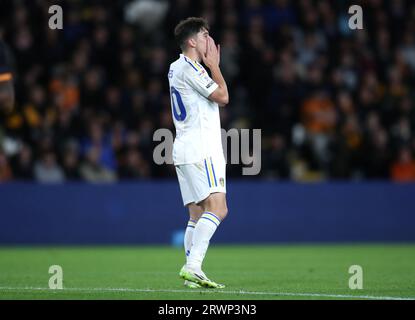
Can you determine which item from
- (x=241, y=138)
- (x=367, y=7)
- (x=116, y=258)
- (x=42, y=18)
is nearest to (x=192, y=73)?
(x=116, y=258)

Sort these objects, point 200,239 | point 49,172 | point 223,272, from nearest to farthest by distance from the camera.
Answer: point 200,239, point 223,272, point 49,172

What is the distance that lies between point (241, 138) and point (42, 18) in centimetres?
520

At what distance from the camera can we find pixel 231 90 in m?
20.0

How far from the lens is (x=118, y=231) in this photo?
61.0ft

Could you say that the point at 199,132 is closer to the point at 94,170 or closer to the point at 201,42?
the point at 201,42

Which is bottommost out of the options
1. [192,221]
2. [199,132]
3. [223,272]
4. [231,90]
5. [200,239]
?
[223,272]

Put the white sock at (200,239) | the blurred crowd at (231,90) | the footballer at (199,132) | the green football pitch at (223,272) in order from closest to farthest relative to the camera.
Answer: the green football pitch at (223,272)
the white sock at (200,239)
the footballer at (199,132)
the blurred crowd at (231,90)

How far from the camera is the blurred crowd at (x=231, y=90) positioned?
1848 centimetres

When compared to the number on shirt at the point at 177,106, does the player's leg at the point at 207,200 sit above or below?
below

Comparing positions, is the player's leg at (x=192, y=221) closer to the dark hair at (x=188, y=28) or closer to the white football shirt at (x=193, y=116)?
the white football shirt at (x=193, y=116)

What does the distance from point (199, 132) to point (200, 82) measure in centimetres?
52

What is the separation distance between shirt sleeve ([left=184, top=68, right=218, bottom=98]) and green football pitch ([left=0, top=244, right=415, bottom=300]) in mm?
2027

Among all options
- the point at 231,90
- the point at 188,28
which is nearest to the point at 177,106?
the point at 188,28

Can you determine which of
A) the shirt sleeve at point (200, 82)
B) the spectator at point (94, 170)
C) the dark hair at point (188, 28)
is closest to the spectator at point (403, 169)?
the spectator at point (94, 170)
